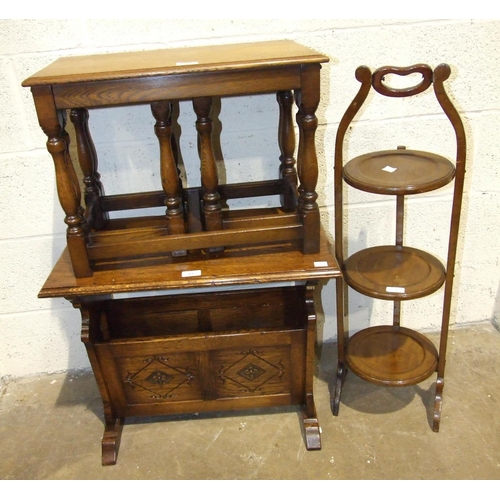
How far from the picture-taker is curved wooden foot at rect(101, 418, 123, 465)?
1.70 m

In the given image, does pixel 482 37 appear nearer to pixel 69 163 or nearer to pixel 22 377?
pixel 69 163

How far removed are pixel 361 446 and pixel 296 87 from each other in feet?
3.91

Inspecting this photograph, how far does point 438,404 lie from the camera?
1.75m

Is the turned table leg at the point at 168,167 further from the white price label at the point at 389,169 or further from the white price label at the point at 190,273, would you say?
the white price label at the point at 389,169

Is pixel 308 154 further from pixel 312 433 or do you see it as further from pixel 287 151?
pixel 312 433

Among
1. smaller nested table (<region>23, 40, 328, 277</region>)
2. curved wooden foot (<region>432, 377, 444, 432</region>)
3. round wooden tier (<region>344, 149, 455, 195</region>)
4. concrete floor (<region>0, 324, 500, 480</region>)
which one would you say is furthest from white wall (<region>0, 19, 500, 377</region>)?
curved wooden foot (<region>432, 377, 444, 432</region>)

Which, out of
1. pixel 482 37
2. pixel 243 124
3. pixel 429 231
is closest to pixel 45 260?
pixel 243 124

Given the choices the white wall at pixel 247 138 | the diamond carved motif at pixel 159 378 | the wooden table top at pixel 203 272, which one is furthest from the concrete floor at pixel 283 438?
the wooden table top at pixel 203 272

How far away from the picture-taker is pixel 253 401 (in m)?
1.77

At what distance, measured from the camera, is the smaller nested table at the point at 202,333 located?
1441 millimetres

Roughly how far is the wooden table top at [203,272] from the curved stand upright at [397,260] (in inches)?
8.8

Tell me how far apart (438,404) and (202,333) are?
34.2 inches

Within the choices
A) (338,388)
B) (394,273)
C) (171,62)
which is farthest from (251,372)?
(171,62)

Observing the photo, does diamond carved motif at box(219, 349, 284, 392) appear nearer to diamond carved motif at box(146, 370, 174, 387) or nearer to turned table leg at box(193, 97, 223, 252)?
diamond carved motif at box(146, 370, 174, 387)
